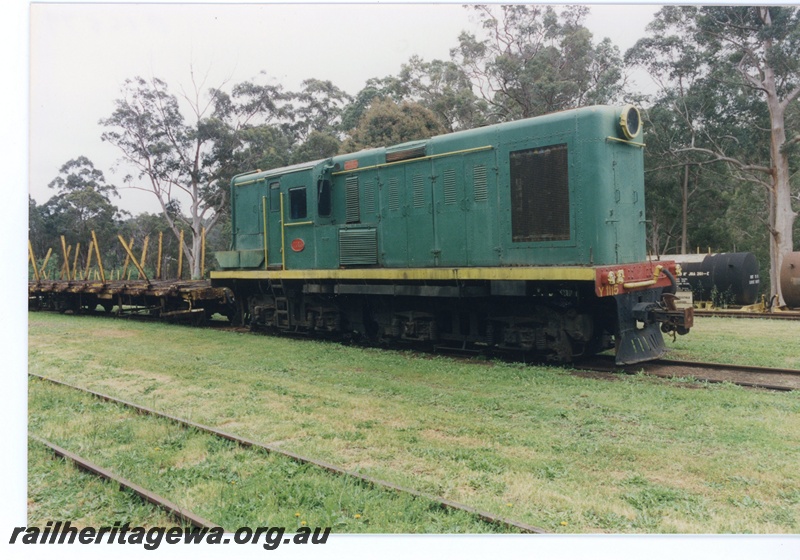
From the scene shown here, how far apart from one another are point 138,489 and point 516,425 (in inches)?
132

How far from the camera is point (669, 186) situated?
94.2 ft

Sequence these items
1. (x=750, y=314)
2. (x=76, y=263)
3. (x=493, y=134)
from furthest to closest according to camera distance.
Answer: (x=76, y=263) < (x=750, y=314) < (x=493, y=134)

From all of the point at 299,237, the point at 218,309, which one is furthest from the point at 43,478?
the point at 218,309

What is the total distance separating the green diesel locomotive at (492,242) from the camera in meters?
8.23

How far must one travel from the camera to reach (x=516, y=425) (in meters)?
5.83

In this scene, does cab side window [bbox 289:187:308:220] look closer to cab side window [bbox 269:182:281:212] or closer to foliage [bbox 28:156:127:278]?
cab side window [bbox 269:182:281:212]

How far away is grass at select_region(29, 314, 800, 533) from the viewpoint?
4090mm

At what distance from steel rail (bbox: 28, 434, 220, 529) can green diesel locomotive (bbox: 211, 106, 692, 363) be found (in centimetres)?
549

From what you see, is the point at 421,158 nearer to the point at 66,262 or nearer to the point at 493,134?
the point at 493,134

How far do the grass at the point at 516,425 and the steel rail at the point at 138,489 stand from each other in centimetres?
126

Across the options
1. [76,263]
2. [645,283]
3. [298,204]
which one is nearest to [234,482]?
[645,283]

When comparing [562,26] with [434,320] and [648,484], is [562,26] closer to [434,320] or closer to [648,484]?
[434,320]

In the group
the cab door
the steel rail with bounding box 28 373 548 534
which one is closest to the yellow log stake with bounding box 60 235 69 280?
the cab door

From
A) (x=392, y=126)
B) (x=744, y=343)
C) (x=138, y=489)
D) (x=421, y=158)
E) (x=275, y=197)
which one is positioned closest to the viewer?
(x=138, y=489)
